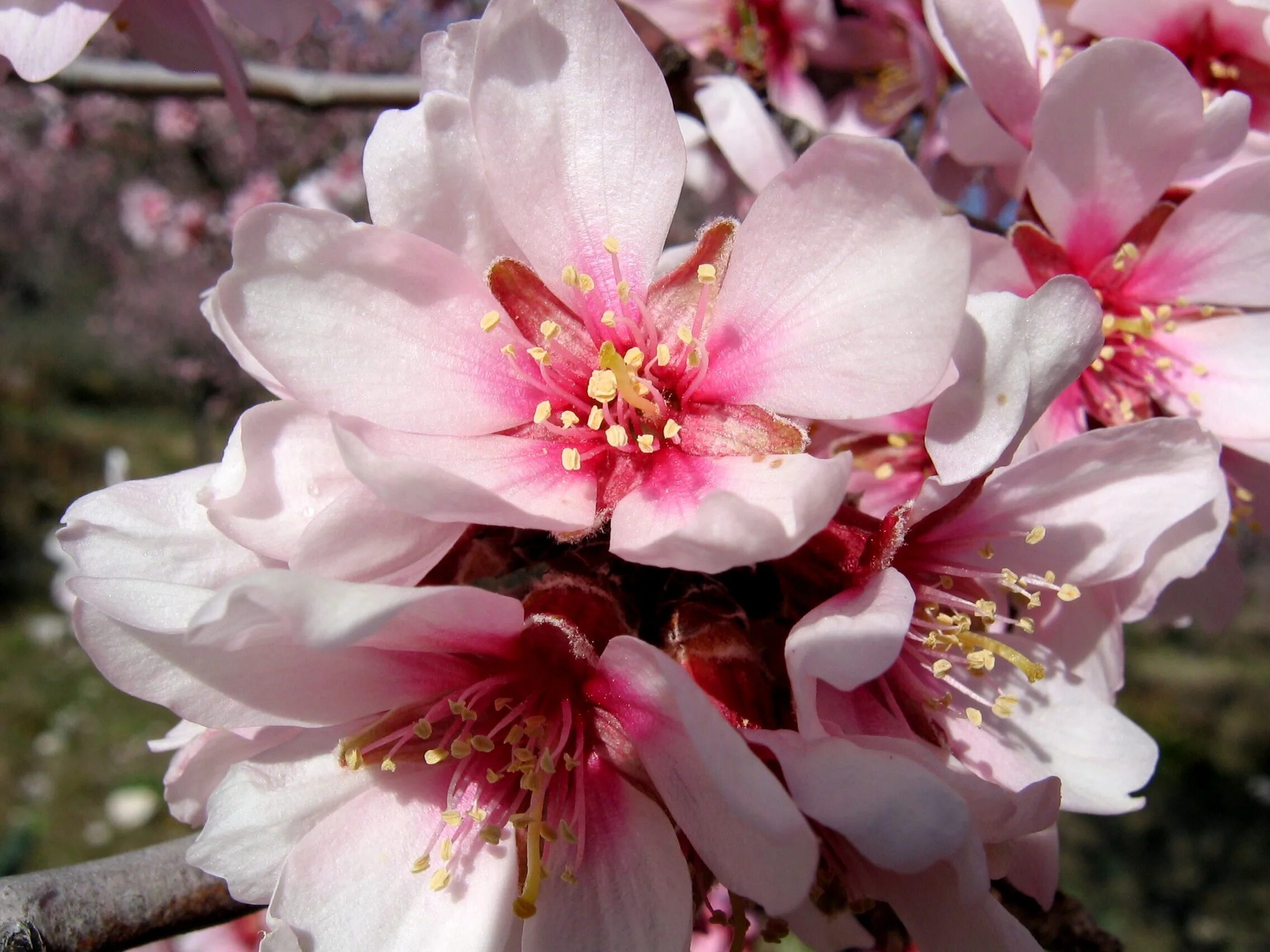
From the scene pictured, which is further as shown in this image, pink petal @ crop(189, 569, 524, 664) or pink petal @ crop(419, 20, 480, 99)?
pink petal @ crop(419, 20, 480, 99)

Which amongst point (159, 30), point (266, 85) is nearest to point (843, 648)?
point (159, 30)

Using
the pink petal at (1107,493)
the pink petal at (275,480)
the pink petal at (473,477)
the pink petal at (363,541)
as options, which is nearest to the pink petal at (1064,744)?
the pink petal at (1107,493)

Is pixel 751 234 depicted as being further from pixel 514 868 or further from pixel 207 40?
pixel 207 40

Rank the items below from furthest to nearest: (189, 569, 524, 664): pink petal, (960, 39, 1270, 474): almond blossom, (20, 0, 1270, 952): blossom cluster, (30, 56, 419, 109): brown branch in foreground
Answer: (30, 56, 419, 109): brown branch in foreground → (960, 39, 1270, 474): almond blossom → (20, 0, 1270, 952): blossom cluster → (189, 569, 524, 664): pink petal

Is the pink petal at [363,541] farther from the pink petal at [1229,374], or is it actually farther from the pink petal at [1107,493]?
the pink petal at [1229,374]

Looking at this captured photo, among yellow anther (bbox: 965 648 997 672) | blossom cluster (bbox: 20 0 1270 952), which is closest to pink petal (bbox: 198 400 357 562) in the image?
blossom cluster (bbox: 20 0 1270 952)

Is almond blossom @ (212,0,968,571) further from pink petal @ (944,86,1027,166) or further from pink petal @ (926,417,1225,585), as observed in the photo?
pink petal @ (944,86,1027,166)

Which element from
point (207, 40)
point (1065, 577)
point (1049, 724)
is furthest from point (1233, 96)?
point (207, 40)
